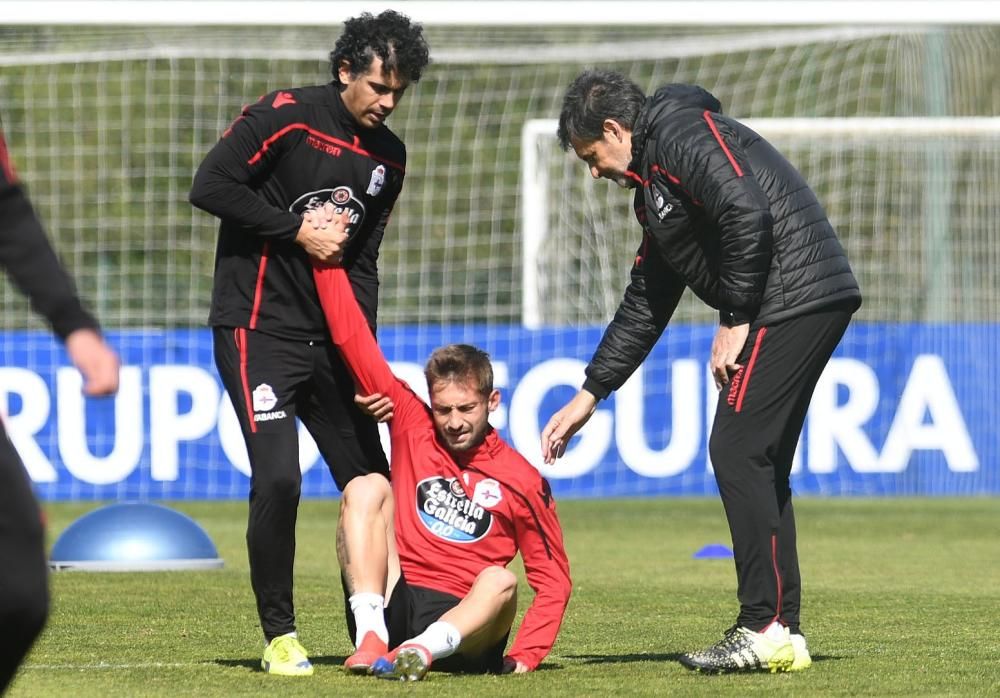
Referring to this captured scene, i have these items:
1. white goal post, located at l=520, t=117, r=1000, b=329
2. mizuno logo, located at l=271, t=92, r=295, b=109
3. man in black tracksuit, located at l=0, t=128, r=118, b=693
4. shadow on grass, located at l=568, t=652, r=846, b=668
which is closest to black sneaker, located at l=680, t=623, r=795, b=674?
shadow on grass, located at l=568, t=652, r=846, b=668

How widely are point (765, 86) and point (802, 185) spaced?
513 inches

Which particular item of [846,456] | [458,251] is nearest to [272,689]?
[846,456]

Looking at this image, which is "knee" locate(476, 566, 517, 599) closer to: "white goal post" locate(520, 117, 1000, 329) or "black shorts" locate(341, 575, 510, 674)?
"black shorts" locate(341, 575, 510, 674)

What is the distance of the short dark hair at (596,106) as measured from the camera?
228 inches

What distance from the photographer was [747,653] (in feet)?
19.0

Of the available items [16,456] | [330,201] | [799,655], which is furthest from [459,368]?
[16,456]

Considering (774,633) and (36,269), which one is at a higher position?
(36,269)

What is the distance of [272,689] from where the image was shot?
538 centimetres

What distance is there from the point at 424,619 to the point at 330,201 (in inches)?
54.8

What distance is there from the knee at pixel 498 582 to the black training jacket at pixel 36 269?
2.32 m

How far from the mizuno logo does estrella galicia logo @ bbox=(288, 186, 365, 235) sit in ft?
0.99

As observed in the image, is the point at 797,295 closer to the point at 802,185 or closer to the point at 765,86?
the point at 802,185

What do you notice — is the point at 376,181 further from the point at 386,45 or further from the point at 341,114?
the point at 386,45

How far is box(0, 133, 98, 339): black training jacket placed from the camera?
351 cm
